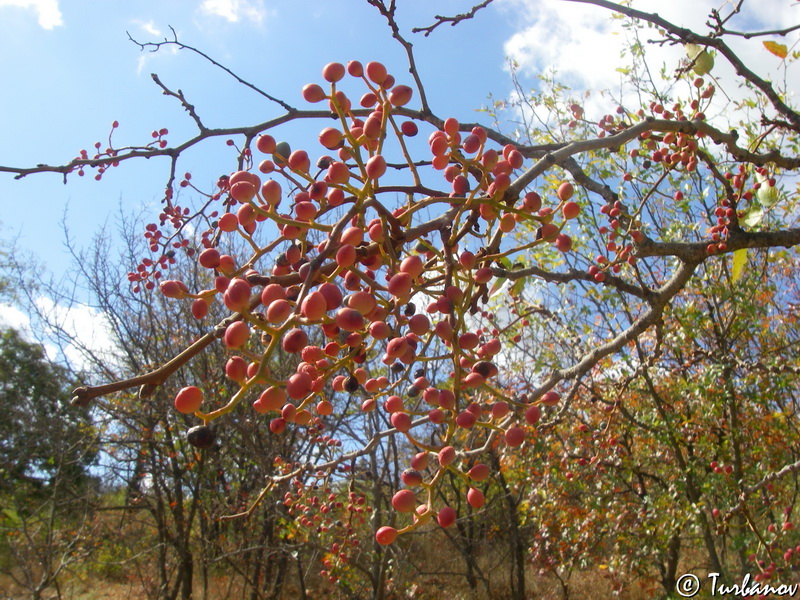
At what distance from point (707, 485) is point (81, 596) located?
8982 millimetres

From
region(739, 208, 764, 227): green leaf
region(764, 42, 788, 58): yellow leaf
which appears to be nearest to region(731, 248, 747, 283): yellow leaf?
region(739, 208, 764, 227): green leaf

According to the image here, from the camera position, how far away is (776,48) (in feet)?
5.56

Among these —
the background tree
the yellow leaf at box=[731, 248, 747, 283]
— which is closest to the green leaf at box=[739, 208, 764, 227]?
the yellow leaf at box=[731, 248, 747, 283]

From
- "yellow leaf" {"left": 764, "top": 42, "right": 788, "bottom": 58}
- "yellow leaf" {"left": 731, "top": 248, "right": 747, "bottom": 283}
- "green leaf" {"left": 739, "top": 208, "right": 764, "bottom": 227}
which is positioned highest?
"yellow leaf" {"left": 764, "top": 42, "right": 788, "bottom": 58}

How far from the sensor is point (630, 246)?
1843 mm

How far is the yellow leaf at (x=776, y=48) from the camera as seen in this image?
1.69 meters

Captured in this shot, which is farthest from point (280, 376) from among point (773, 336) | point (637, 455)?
point (773, 336)

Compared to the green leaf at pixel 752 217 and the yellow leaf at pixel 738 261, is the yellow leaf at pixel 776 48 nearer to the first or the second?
the green leaf at pixel 752 217

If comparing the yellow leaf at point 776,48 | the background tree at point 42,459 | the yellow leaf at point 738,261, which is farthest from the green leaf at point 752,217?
the background tree at point 42,459

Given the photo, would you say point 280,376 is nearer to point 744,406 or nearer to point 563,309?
point 563,309

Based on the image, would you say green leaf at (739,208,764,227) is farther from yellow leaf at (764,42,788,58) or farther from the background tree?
the background tree

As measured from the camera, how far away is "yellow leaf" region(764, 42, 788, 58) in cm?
169

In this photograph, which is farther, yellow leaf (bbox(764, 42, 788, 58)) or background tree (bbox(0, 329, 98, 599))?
background tree (bbox(0, 329, 98, 599))

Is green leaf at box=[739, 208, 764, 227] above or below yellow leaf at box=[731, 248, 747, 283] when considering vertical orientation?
above
